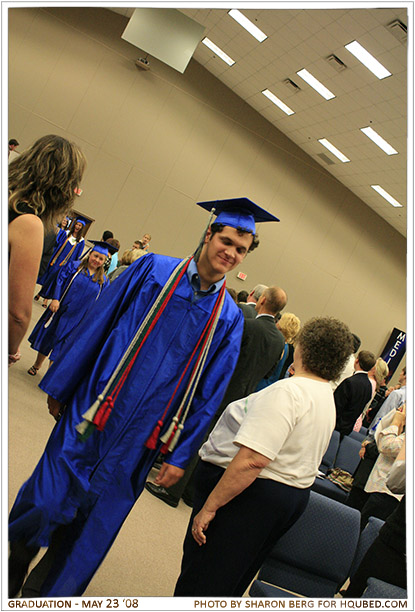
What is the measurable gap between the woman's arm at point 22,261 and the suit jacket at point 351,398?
3643mm

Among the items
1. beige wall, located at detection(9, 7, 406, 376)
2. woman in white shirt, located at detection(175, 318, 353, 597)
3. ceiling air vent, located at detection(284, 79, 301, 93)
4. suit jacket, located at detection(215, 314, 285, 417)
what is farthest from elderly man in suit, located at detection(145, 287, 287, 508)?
beige wall, located at detection(9, 7, 406, 376)

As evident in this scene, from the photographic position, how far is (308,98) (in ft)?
32.8

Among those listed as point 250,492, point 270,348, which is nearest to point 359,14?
point 270,348

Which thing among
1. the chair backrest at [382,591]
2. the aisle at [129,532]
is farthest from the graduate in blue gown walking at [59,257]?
the chair backrest at [382,591]

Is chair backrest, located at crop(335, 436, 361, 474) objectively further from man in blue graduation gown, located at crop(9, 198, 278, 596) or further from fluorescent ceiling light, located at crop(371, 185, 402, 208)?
fluorescent ceiling light, located at crop(371, 185, 402, 208)

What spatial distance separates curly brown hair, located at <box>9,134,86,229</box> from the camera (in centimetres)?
164

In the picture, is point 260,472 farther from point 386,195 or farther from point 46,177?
point 386,195

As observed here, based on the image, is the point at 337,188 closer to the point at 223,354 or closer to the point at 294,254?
the point at 294,254

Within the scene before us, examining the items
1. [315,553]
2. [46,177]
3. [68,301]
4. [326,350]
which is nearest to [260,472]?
[326,350]

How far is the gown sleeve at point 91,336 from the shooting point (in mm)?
1912

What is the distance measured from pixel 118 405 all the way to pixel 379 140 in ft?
31.0

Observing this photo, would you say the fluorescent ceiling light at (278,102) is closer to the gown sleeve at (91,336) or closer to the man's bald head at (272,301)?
the man's bald head at (272,301)

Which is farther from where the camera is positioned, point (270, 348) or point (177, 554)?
point (270, 348)

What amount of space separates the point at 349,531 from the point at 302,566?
0.29 meters
